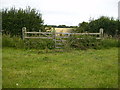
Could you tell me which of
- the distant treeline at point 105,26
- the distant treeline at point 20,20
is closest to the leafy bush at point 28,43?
the distant treeline at point 20,20

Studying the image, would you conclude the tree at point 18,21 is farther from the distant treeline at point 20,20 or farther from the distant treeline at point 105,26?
the distant treeline at point 105,26

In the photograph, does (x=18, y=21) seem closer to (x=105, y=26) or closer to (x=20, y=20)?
(x=20, y=20)

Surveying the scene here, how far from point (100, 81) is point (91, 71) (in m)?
1.03

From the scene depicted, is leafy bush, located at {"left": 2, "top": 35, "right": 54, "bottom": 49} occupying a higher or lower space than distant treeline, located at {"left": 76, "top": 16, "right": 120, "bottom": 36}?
lower

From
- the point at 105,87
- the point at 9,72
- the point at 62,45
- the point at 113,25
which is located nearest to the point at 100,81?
the point at 105,87

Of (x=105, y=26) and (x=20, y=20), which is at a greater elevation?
(x=20, y=20)

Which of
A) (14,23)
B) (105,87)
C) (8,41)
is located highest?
(14,23)

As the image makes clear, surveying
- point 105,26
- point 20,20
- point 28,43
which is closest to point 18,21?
point 20,20

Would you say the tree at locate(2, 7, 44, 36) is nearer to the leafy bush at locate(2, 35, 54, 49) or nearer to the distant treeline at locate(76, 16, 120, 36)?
the leafy bush at locate(2, 35, 54, 49)

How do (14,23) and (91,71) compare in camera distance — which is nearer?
(91,71)

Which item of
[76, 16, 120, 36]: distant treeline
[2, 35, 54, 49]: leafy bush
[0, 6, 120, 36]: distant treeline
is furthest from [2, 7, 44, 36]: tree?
[76, 16, 120, 36]: distant treeline

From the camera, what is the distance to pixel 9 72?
532 cm

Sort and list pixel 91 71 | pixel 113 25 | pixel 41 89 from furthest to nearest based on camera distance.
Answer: pixel 113 25
pixel 91 71
pixel 41 89

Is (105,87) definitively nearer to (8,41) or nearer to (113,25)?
(8,41)
